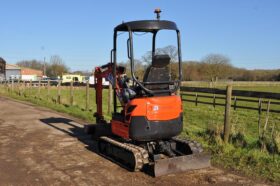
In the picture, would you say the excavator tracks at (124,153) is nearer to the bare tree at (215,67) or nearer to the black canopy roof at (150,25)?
the black canopy roof at (150,25)

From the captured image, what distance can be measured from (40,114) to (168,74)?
9713 mm

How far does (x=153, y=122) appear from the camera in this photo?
685cm

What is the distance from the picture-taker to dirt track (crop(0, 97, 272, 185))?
6.23m

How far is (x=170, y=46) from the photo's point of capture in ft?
25.1

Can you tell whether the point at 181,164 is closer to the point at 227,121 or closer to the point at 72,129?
the point at 227,121

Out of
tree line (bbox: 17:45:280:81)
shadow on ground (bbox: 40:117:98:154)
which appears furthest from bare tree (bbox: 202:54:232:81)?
shadow on ground (bbox: 40:117:98:154)

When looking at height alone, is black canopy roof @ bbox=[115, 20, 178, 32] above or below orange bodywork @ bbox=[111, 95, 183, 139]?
above

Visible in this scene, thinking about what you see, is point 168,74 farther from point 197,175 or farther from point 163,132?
point 197,175

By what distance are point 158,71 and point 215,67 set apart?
56.9 meters

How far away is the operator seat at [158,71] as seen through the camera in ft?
21.9

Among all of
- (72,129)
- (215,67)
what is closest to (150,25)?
(72,129)

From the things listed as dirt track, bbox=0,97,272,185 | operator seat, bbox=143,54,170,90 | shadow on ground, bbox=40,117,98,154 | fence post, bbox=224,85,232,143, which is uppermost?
operator seat, bbox=143,54,170,90

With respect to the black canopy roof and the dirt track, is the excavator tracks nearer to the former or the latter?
→ the dirt track

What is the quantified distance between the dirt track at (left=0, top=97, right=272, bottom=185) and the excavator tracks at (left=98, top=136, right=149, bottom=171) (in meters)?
0.17
